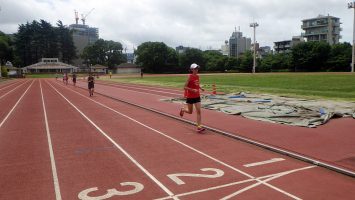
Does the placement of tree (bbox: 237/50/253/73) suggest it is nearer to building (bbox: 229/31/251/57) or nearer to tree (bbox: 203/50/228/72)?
tree (bbox: 203/50/228/72)

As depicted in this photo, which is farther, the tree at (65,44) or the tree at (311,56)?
the tree at (65,44)

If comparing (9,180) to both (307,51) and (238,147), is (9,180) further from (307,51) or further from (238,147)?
(307,51)

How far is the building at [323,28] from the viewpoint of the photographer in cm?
11764

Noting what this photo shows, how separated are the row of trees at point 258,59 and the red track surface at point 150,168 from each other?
63572mm

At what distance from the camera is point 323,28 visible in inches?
4653

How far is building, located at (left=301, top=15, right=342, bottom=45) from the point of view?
386ft

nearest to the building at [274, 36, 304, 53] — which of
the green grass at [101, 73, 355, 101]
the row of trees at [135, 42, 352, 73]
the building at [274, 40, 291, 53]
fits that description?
the building at [274, 40, 291, 53]

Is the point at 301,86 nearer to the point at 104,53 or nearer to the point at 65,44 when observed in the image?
the point at 104,53

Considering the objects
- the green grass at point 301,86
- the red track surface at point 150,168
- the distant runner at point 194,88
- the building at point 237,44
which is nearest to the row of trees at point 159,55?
the green grass at point 301,86

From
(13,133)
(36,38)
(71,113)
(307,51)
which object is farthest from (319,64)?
(36,38)

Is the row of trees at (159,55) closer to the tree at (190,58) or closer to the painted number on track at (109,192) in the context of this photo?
the tree at (190,58)

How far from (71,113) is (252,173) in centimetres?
1093

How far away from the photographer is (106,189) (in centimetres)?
571

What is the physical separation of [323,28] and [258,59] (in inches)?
1754
